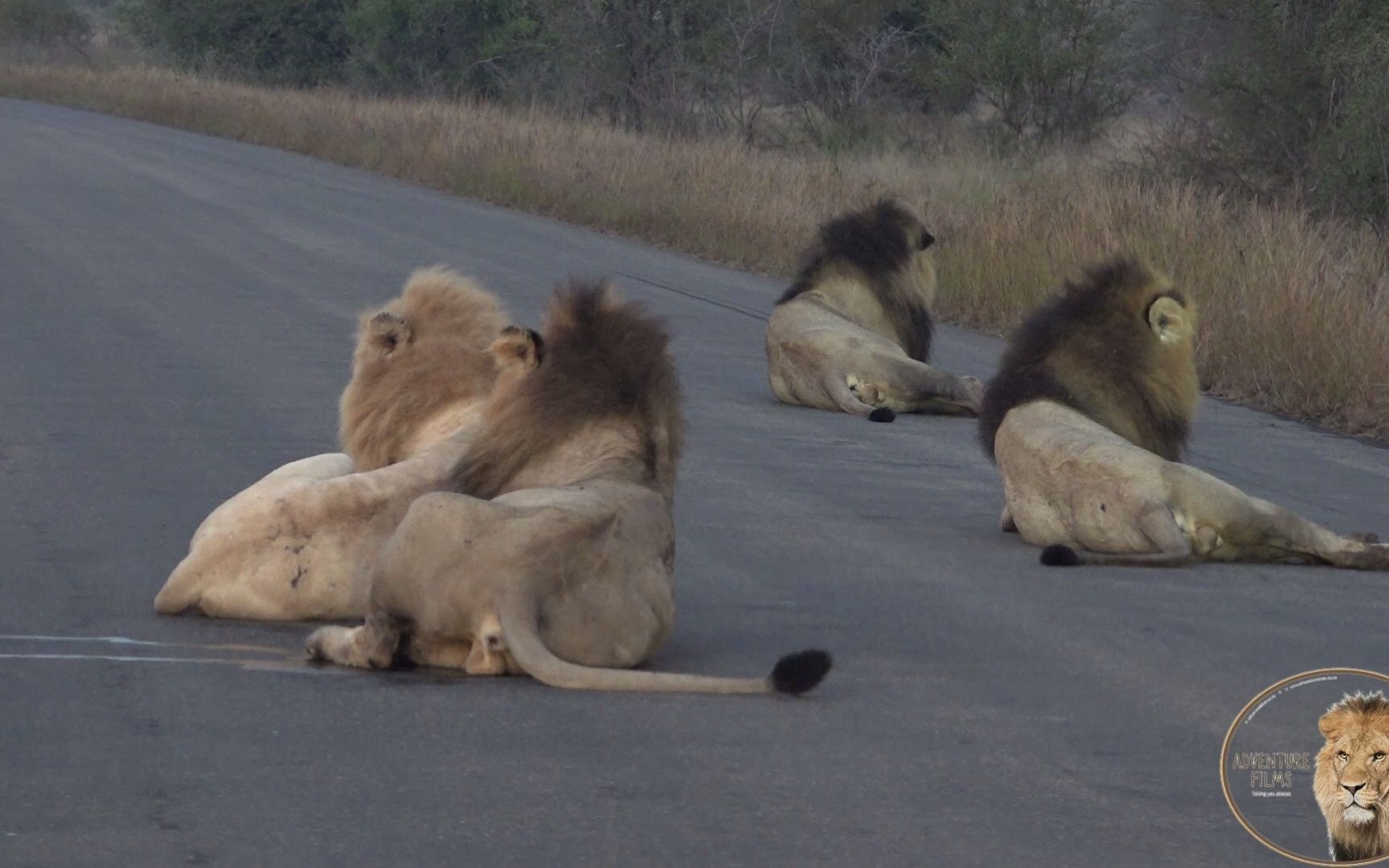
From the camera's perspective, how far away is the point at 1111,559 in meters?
8.02

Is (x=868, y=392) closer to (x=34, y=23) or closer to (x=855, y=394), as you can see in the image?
(x=855, y=394)

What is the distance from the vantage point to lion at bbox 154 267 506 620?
6.51 m

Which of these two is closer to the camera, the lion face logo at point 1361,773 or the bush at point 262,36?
the lion face logo at point 1361,773

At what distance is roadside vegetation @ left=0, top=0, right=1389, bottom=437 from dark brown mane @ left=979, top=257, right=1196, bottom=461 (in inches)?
184

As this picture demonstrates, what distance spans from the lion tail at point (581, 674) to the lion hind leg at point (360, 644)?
0.41m

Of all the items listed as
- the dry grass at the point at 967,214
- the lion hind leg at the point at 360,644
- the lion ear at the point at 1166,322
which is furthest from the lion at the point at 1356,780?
the dry grass at the point at 967,214

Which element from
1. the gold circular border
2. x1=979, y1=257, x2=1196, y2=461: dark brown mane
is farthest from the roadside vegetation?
the gold circular border

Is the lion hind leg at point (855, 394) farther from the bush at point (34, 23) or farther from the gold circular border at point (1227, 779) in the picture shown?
the bush at point (34, 23)

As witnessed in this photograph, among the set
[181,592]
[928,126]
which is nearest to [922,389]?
[181,592]

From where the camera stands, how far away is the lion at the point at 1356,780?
13.2 feet

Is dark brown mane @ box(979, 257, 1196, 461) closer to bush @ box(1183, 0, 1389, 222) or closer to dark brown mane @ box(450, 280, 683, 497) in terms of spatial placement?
dark brown mane @ box(450, 280, 683, 497)

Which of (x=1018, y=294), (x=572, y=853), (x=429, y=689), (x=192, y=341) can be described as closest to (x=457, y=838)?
(x=572, y=853)

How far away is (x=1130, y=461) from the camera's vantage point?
8055mm

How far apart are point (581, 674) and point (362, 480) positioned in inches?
48.9
